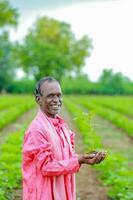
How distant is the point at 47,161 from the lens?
4.02 m

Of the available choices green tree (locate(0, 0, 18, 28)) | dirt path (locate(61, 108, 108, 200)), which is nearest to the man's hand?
dirt path (locate(61, 108, 108, 200))

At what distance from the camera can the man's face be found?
420 cm

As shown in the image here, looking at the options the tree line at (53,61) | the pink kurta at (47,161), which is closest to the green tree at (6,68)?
the tree line at (53,61)

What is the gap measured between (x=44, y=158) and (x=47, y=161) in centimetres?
4

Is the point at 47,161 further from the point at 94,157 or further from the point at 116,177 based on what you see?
the point at 116,177

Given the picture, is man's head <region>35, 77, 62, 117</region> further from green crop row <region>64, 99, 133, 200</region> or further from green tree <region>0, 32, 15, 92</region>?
green tree <region>0, 32, 15, 92</region>

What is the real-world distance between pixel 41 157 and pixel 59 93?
1.74 feet

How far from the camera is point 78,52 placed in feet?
298

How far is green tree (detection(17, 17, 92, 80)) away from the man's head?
76940 mm

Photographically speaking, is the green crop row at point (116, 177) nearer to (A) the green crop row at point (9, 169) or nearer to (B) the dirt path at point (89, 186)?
(B) the dirt path at point (89, 186)

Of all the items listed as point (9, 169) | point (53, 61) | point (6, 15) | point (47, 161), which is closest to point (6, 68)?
point (53, 61)

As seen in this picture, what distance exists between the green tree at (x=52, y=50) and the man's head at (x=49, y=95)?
76940 millimetres

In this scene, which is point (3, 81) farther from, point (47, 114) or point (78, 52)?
point (47, 114)

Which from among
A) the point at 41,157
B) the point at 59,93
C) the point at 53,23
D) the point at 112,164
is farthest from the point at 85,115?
the point at 53,23
